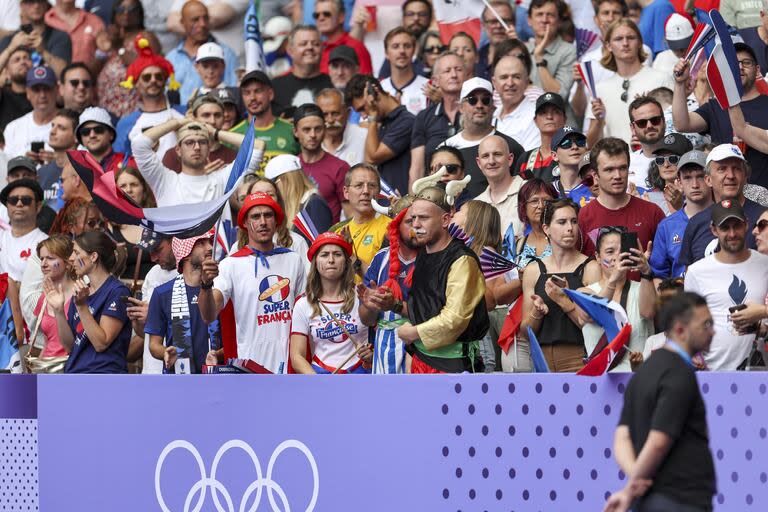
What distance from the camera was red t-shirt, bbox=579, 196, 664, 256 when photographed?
8.90 metres

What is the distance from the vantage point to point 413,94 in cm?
1293

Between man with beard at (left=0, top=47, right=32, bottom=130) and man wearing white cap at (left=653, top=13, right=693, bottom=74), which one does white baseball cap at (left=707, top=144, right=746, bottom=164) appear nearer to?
man wearing white cap at (left=653, top=13, right=693, bottom=74)

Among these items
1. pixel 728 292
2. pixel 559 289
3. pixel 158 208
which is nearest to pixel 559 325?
pixel 559 289

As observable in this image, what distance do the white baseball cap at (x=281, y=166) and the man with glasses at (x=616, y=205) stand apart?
113 inches

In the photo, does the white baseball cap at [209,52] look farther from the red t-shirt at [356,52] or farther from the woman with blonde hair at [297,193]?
the woman with blonde hair at [297,193]

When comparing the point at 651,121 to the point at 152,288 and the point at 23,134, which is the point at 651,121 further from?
the point at 23,134

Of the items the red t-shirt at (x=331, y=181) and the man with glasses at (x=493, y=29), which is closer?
the red t-shirt at (x=331, y=181)

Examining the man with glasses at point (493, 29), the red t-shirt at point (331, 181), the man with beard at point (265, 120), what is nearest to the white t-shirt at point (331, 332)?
the red t-shirt at point (331, 181)

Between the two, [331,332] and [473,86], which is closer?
[331,332]

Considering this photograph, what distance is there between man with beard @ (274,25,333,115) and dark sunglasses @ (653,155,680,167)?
462cm

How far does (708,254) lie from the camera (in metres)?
8.13

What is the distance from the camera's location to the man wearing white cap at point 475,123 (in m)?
10.6

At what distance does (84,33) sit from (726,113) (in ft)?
28.8

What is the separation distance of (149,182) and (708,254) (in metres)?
5.34
